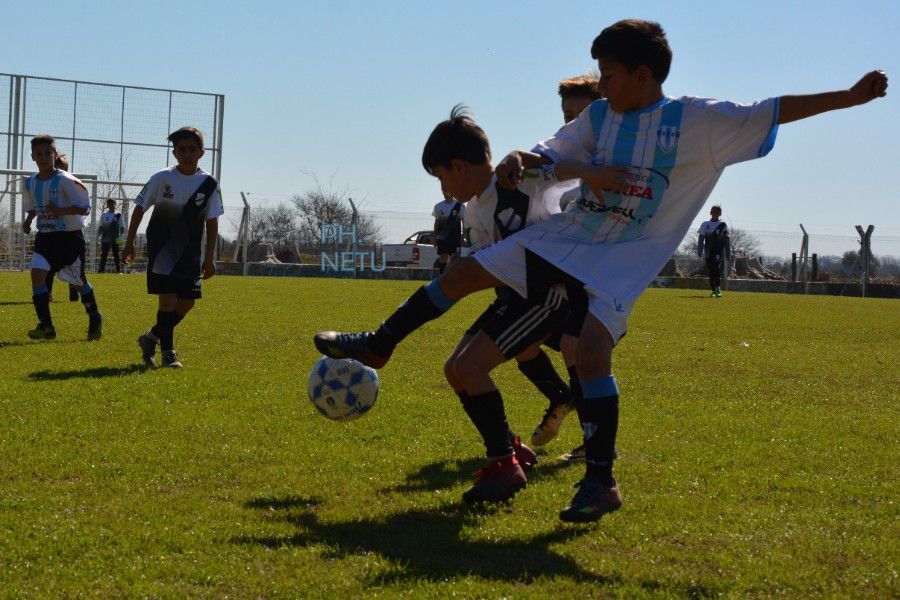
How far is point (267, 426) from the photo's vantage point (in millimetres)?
5852

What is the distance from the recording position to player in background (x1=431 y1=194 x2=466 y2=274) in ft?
43.4

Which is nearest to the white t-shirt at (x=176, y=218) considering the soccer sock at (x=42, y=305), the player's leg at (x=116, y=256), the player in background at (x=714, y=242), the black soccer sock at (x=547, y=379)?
the soccer sock at (x=42, y=305)

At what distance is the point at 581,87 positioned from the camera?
531 centimetres

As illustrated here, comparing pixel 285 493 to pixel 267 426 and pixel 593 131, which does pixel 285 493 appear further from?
pixel 593 131

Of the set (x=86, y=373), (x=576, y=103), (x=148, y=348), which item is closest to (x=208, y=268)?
(x=148, y=348)

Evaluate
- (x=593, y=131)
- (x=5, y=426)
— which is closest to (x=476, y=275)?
(x=593, y=131)

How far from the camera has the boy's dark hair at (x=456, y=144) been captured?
4.46 meters

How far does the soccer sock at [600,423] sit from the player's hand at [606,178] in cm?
70

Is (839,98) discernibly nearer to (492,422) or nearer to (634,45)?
(634,45)

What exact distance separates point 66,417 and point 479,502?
275cm

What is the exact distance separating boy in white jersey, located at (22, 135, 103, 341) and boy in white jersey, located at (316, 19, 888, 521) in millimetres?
7354

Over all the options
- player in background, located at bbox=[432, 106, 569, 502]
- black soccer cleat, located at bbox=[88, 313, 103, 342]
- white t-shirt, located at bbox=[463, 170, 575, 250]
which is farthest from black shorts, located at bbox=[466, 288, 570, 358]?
black soccer cleat, located at bbox=[88, 313, 103, 342]

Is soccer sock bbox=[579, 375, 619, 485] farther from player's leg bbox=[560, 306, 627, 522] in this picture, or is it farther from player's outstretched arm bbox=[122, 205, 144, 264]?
player's outstretched arm bbox=[122, 205, 144, 264]

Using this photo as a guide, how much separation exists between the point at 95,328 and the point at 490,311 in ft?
22.5
